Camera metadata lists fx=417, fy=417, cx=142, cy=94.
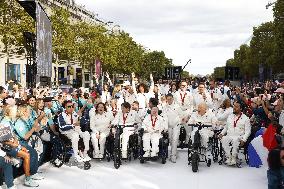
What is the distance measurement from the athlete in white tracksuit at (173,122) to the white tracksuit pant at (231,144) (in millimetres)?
1298

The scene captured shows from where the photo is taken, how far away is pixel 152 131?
10.3 m

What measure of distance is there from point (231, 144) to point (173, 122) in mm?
1806

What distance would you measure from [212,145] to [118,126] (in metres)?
2.40

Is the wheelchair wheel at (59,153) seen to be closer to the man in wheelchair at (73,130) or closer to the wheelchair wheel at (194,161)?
the man in wheelchair at (73,130)

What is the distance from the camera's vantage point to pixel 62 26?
36219 mm

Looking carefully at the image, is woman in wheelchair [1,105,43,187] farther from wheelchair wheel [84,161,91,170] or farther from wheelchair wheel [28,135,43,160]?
wheelchair wheel [84,161,91,170]

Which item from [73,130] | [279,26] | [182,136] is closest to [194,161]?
[182,136]

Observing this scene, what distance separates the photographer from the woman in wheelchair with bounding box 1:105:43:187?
790 cm

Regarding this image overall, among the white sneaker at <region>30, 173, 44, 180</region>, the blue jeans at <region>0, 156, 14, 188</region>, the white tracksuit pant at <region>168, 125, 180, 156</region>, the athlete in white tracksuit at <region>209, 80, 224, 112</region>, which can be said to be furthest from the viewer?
the athlete in white tracksuit at <region>209, 80, 224, 112</region>

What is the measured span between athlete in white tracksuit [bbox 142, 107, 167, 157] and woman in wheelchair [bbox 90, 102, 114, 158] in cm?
97

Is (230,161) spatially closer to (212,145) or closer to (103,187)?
(212,145)

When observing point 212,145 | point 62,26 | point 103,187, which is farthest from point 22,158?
point 62,26

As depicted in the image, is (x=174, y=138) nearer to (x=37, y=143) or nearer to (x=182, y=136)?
(x=182, y=136)

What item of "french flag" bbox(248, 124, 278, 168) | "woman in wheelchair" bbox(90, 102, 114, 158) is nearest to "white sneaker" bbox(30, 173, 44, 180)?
"woman in wheelchair" bbox(90, 102, 114, 158)
